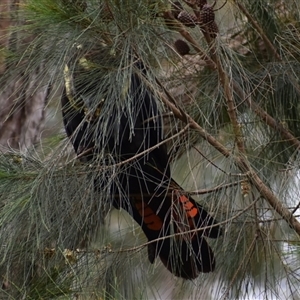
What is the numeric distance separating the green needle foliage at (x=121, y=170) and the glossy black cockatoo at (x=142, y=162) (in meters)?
0.02

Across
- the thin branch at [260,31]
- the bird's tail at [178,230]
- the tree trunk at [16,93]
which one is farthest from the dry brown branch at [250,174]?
the thin branch at [260,31]

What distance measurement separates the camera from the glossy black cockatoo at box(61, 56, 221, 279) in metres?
1.57

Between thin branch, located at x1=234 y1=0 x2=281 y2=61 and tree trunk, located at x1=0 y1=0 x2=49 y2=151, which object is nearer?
tree trunk, located at x1=0 y1=0 x2=49 y2=151

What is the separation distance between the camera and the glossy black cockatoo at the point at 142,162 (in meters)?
1.57

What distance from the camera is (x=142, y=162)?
179 centimetres

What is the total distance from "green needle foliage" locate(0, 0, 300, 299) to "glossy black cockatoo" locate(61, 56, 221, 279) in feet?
0.06

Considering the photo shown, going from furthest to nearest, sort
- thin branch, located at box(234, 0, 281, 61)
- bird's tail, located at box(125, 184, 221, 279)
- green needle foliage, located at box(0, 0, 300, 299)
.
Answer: thin branch, located at box(234, 0, 281, 61), bird's tail, located at box(125, 184, 221, 279), green needle foliage, located at box(0, 0, 300, 299)

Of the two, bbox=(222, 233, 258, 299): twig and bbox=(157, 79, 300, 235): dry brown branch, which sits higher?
bbox=(157, 79, 300, 235): dry brown branch

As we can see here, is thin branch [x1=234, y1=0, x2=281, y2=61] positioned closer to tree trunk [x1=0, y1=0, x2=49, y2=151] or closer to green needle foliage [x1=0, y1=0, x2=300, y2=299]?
green needle foliage [x1=0, y1=0, x2=300, y2=299]

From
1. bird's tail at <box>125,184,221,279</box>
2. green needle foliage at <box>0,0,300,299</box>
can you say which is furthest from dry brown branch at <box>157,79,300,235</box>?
bird's tail at <box>125,184,221,279</box>

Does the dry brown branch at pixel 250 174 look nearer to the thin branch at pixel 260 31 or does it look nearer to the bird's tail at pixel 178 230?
the bird's tail at pixel 178 230

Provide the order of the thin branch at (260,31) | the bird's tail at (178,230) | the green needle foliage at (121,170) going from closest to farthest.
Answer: the green needle foliage at (121,170), the bird's tail at (178,230), the thin branch at (260,31)

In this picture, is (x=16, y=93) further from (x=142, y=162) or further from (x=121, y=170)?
(x=121, y=170)

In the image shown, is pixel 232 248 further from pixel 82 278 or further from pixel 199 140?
pixel 82 278
